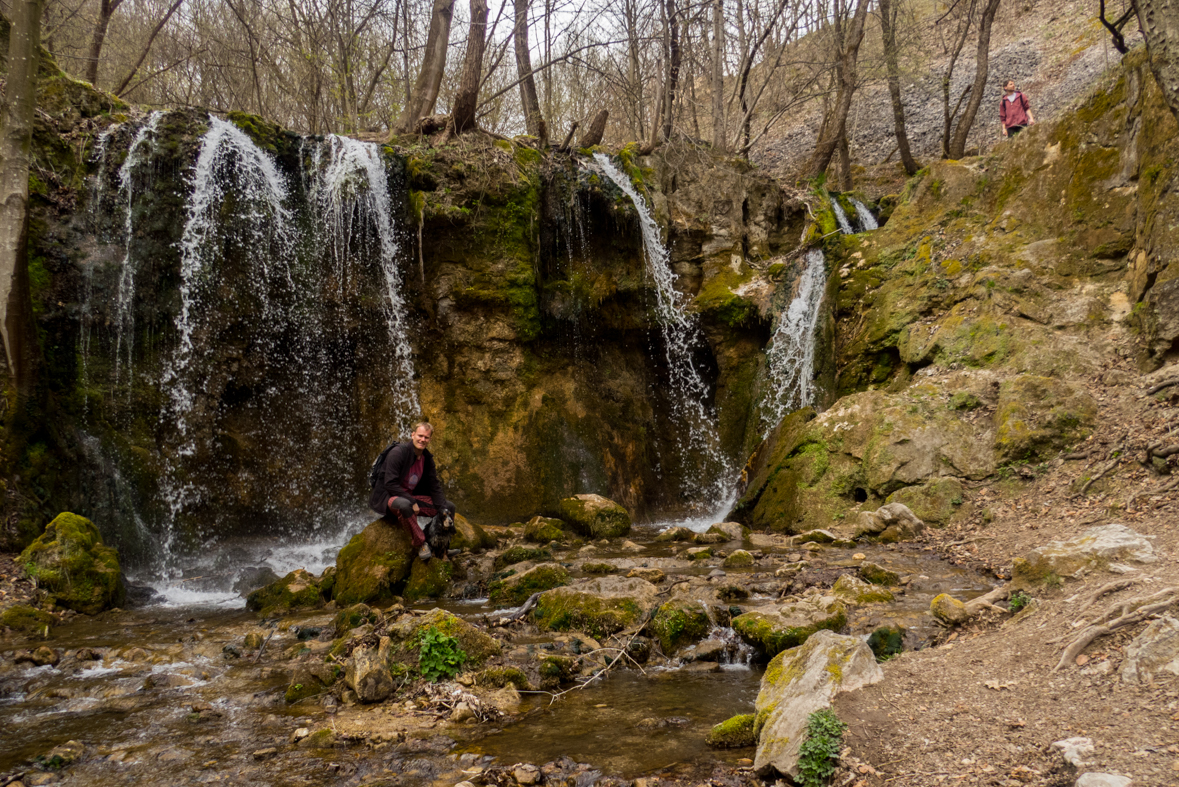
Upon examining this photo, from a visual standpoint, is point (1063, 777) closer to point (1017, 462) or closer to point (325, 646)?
point (325, 646)

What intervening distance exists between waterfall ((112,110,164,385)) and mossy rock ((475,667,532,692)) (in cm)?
819

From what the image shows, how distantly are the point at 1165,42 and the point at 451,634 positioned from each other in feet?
24.8

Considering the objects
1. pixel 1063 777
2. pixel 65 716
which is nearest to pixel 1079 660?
pixel 1063 777

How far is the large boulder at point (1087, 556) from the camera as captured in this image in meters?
4.05

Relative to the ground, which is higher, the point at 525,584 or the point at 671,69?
the point at 671,69

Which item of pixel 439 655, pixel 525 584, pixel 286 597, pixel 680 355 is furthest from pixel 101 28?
pixel 439 655

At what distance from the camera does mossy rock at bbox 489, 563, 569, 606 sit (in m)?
6.67

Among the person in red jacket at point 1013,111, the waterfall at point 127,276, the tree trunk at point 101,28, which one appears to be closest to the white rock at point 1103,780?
the waterfall at point 127,276

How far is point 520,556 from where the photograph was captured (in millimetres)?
8297

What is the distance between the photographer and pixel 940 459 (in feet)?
28.1

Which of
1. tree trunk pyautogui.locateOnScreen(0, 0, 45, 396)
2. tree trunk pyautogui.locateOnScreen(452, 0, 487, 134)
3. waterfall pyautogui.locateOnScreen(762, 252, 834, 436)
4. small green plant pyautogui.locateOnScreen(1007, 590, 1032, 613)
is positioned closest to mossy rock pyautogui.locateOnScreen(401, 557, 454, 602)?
small green plant pyautogui.locateOnScreen(1007, 590, 1032, 613)

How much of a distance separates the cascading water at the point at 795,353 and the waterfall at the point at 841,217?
6.31 feet

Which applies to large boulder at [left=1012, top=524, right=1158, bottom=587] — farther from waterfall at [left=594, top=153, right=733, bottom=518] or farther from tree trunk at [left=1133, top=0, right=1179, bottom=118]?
waterfall at [left=594, top=153, right=733, bottom=518]

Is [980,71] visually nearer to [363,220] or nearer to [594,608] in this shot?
[363,220]
